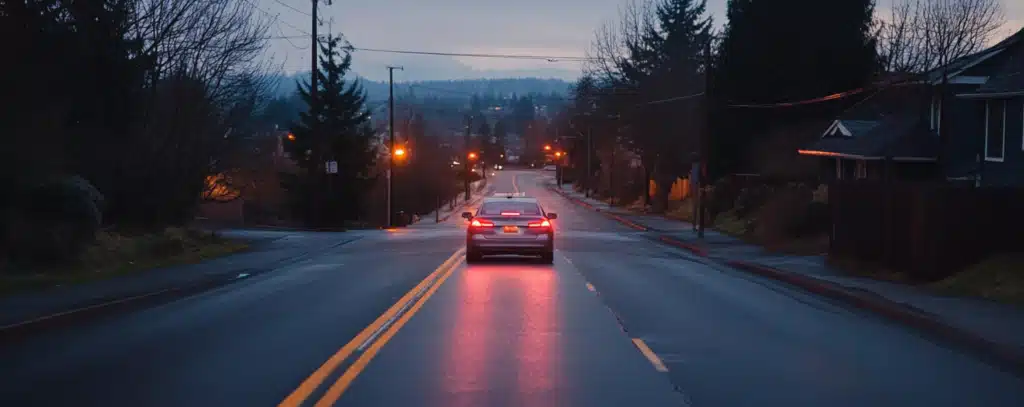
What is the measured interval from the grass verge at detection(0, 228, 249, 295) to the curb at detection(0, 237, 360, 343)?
1574mm

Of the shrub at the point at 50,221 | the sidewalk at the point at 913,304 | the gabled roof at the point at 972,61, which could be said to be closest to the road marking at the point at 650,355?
the sidewalk at the point at 913,304

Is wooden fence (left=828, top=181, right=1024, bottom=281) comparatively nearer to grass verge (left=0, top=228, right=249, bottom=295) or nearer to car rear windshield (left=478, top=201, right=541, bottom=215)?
car rear windshield (left=478, top=201, right=541, bottom=215)

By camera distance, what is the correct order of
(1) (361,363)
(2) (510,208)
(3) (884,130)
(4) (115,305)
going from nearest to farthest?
(1) (361,363)
(4) (115,305)
(2) (510,208)
(3) (884,130)

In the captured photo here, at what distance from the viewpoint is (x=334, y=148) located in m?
61.4

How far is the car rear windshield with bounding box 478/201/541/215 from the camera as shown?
83.0 ft

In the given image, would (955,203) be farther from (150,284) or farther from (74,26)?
(74,26)

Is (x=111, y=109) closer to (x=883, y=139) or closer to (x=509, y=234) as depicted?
(x=509, y=234)

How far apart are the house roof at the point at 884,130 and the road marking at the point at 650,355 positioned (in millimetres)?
27743

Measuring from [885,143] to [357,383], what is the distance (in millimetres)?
32941

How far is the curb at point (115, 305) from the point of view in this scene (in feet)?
42.1

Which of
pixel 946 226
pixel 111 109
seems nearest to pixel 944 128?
pixel 946 226

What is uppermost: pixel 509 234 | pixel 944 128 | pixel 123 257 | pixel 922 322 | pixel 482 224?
pixel 944 128

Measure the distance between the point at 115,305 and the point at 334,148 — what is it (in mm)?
46390

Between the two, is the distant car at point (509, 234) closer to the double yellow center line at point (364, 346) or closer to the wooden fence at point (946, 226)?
the double yellow center line at point (364, 346)
